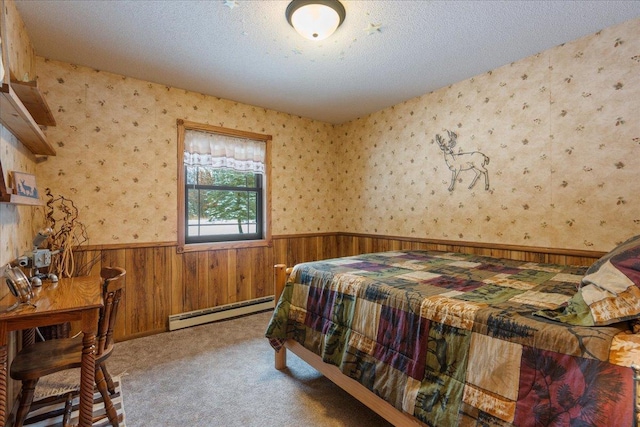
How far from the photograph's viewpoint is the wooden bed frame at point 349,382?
1382 millimetres

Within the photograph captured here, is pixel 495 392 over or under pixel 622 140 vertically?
under

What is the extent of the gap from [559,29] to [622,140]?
90 centimetres

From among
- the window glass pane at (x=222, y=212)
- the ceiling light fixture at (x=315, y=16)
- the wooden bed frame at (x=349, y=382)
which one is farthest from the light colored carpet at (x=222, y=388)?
the ceiling light fixture at (x=315, y=16)

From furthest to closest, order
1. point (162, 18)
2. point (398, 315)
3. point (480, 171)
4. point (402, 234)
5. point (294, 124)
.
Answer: point (294, 124)
point (402, 234)
point (480, 171)
point (162, 18)
point (398, 315)

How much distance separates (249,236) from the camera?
377 centimetres

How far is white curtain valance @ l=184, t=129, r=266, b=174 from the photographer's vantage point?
3271 mm

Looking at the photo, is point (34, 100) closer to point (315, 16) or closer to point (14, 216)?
point (14, 216)

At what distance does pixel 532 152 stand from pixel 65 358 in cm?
346

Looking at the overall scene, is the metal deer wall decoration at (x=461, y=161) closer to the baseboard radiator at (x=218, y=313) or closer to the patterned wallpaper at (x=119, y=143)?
the patterned wallpaper at (x=119, y=143)

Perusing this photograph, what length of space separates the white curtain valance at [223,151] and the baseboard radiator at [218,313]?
61.2 inches

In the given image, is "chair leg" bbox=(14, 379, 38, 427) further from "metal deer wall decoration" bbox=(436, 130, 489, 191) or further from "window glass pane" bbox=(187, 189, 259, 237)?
"metal deer wall decoration" bbox=(436, 130, 489, 191)

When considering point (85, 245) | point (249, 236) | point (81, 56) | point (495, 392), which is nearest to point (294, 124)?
point (249, 236)

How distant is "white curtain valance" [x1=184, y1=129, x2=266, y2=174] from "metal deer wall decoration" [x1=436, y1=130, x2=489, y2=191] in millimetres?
2069

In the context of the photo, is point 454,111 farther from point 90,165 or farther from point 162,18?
point 90,165
